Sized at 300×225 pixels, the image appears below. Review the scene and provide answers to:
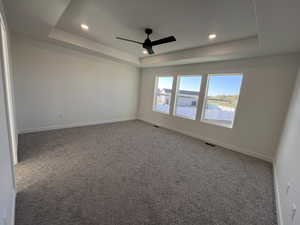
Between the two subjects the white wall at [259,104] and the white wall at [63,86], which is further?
the white wall at [63,86]

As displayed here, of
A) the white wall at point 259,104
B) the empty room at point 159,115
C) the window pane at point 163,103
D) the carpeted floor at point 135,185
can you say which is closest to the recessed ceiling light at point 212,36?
the empty room at point 159,115

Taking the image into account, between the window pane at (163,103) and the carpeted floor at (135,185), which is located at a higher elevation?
the window pane at (163,103)

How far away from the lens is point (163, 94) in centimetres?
537

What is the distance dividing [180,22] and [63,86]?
3664mm

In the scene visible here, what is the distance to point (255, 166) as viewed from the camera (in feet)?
9.14

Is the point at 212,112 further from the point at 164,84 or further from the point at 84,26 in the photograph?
the point at 84,26

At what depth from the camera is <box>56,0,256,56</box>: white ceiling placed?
196 cm

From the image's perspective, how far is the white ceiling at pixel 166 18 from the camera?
1.96m

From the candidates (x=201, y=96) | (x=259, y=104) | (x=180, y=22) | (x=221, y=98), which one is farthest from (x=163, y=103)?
(x=180, y=22)

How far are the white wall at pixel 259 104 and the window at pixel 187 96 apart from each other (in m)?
0.49

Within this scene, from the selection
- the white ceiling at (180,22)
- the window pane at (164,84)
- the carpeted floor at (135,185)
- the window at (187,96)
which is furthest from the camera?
the window pane at (164,84)

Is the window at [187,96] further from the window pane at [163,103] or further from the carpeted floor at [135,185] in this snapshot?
the carpeted floor at [135,185]

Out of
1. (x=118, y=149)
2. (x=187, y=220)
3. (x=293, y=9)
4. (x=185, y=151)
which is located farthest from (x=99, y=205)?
(x=293, y=9)

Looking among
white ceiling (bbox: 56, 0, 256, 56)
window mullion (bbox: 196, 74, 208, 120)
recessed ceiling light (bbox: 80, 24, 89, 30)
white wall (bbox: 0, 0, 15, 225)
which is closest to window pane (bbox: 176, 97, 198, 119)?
window mullion (bbox: 196, 74, 208, 120)
